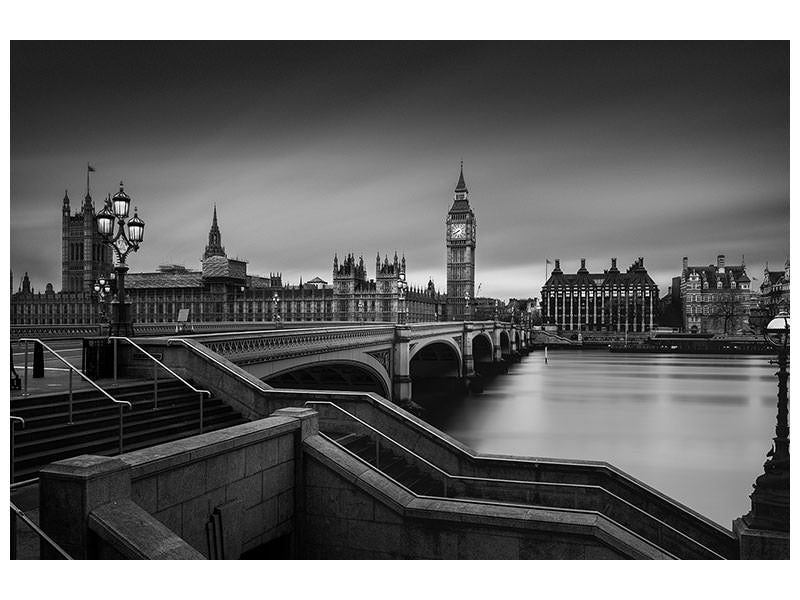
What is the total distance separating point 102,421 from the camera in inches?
333

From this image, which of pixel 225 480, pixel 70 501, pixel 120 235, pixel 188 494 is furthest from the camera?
pixel 120 235

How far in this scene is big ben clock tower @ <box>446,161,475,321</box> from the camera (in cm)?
13562

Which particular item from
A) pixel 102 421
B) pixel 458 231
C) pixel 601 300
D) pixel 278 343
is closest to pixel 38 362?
pixel 102 421

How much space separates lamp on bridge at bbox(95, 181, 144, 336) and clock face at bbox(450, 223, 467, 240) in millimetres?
126326

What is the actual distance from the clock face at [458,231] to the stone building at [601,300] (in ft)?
77.1

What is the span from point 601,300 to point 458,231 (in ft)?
117

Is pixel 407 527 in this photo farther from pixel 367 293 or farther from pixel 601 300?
pixel 601 300

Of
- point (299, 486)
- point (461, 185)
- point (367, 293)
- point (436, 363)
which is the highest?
point (461, 185)

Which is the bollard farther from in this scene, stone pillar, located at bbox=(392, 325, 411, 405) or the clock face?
the clock face

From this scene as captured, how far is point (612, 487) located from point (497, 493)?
2.46 m

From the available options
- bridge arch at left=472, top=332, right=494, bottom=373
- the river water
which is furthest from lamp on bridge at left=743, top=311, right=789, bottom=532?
bridge arch at left=472, top=332, right=494, bottom=373
